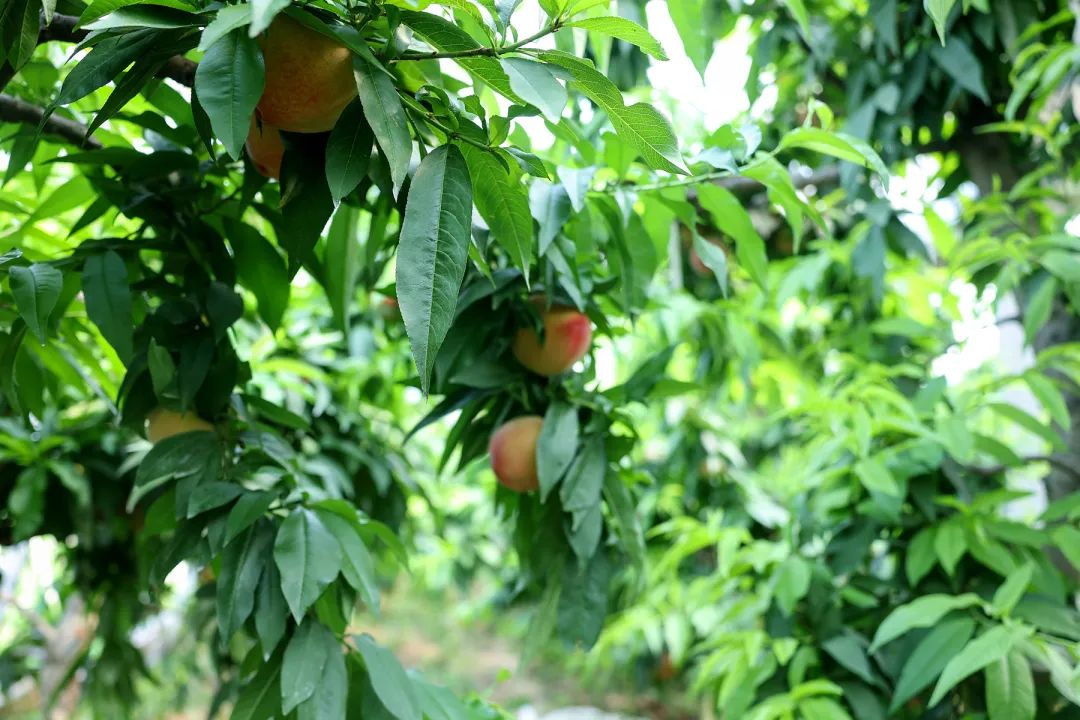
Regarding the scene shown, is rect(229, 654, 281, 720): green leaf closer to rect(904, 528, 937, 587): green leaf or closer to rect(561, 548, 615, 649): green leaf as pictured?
rect(561, 548, 615, 649): green leaf

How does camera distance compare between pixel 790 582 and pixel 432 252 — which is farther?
pixel 790 582

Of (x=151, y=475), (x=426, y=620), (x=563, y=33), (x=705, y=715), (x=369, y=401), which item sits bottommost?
(x=426, y=620)

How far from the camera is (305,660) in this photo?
0.59m

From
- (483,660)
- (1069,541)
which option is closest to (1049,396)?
(1069,541)

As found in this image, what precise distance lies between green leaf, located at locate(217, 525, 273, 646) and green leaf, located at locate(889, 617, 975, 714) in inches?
22.6

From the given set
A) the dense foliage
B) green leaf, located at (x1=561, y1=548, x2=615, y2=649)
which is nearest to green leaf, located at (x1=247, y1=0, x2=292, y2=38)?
the dense foliage

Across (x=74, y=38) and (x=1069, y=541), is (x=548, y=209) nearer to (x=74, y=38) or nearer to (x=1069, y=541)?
(x=74, y=38)

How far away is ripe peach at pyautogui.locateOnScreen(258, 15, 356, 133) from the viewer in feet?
1.43

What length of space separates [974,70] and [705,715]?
1347 millimetres

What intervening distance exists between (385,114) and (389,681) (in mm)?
375

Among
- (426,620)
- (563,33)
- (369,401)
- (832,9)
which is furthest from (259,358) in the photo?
(426,620)

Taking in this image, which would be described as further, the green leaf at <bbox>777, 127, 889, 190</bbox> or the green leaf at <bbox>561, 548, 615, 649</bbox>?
the green leaf at <bbox>561, 548, 615, 649</bbox>

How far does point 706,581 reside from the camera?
1.21m

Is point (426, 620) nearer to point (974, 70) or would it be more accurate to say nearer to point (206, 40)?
point (974, 70)
